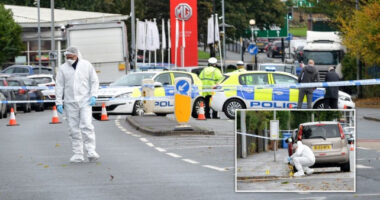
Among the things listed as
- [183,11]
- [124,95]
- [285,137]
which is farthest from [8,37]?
[285,137]

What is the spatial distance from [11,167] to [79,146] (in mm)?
1176

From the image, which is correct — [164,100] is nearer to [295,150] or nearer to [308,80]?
[308,80]

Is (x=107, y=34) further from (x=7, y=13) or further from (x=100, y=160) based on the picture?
(x=7, y=13)

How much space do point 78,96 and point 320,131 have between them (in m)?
8.19

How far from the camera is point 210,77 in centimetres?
2764

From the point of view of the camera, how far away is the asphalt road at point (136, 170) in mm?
10797

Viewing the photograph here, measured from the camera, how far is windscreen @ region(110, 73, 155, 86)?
30847 millimetres

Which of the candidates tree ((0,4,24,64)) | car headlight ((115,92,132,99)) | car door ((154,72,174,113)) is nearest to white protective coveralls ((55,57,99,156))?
car door ((154,72,174,113))

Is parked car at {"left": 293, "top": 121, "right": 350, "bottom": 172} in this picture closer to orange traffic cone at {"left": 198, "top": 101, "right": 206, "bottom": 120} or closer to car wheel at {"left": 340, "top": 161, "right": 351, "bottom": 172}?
car wheel at {"left": 340, "top": 161, "right": 351, "bottom": 172}

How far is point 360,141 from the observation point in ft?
66.4

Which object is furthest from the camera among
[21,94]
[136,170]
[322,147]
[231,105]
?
[21,94]

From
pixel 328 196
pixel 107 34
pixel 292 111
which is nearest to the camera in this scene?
pixel 292 111

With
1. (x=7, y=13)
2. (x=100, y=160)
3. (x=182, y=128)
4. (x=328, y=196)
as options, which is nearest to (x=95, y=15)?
(x=7, y=13)

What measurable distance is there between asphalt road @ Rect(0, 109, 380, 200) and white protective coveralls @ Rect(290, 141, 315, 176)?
2404mm
